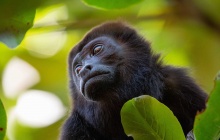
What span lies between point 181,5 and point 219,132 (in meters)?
1.00

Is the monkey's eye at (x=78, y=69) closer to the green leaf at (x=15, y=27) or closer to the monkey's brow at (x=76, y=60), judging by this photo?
the monkey's brow at (x=76, y=60)

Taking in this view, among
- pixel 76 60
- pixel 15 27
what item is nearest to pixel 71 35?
pixel 76 60

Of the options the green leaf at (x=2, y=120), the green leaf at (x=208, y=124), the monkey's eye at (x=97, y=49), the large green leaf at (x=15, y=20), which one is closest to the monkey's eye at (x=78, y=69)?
the monkey's eye at (x=97, y=49)

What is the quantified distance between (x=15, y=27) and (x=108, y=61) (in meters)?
1.15

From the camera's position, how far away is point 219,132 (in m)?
1.75

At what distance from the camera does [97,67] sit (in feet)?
10.2

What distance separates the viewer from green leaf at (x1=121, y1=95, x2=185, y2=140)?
1891mm

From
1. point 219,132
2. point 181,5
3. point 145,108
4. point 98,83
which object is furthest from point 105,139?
point 219,132

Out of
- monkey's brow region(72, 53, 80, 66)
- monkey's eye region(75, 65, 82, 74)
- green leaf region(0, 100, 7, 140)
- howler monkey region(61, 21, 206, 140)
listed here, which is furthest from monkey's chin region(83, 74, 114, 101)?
green leaf region(0, 100, 7, 140)

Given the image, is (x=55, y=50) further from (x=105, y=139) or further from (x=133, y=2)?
(x=133, y=2)

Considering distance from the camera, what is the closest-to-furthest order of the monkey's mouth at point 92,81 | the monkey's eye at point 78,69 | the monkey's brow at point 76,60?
the monkey's mouth at point 92,81
the monkey's eye at point 78,69
the monkey's brow at point 76,60

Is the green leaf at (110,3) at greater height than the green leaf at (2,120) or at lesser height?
greater

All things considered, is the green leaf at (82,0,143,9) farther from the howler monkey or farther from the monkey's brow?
the monkey's brow

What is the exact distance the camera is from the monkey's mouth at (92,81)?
3.03m
